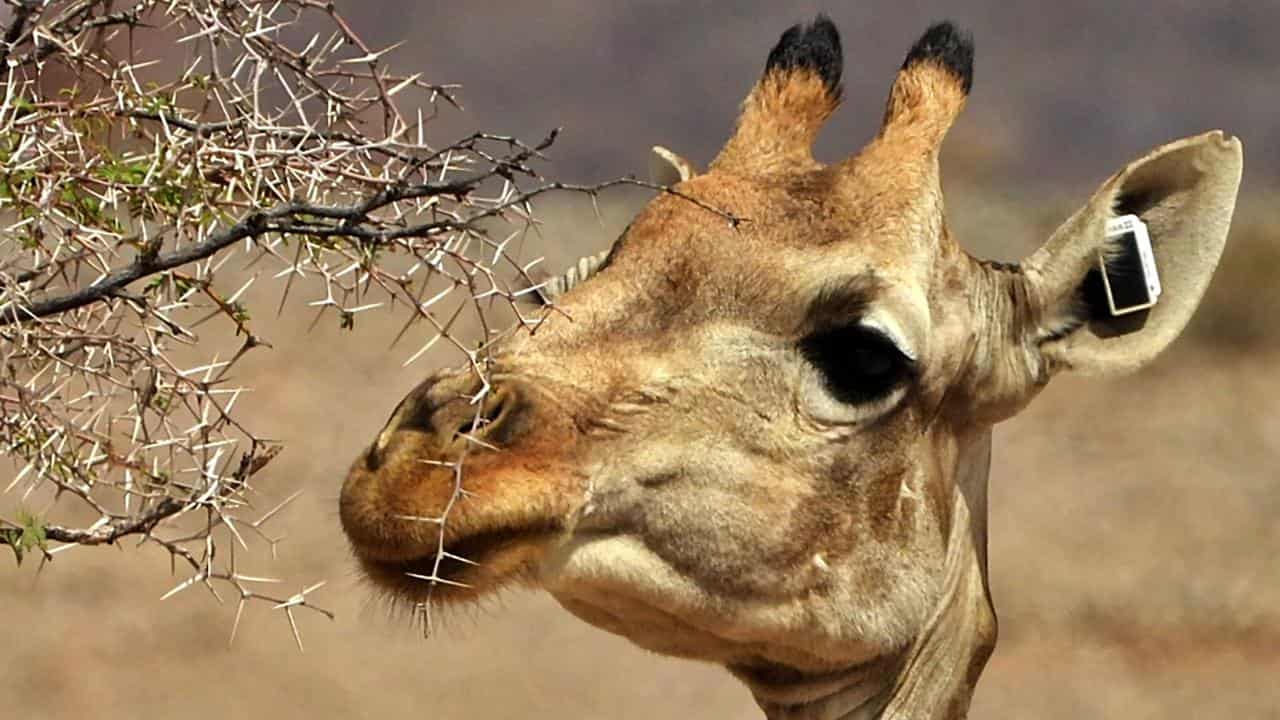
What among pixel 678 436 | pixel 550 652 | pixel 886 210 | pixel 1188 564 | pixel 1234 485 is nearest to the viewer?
pixel 678 436

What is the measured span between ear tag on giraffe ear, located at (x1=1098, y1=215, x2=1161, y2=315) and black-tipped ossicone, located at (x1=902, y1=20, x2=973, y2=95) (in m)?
0.51

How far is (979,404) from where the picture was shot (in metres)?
3.56

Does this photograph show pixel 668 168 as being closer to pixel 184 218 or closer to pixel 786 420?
pixel 786 420

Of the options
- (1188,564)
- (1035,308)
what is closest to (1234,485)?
(1188,564)

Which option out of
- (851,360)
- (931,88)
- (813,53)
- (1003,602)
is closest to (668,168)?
(813,53)

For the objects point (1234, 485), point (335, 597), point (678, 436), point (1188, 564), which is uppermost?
point (1234, 485)

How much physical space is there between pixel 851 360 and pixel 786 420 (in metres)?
0.16

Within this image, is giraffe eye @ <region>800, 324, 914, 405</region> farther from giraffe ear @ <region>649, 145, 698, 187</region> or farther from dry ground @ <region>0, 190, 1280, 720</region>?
dry ground @ <region>0, 190, 1280, 720</region>

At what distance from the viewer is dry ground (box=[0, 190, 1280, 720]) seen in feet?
29.9

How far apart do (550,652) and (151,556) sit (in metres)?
2.16

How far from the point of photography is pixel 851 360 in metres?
3.32

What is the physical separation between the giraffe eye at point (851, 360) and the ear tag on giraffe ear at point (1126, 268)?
1.50 feet

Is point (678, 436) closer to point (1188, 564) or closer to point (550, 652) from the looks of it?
point (550, 652)

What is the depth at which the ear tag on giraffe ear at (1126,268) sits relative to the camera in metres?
3.48
